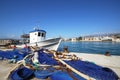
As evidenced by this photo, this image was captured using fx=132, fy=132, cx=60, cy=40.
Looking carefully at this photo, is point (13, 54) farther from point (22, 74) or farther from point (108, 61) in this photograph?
point (108, 61)

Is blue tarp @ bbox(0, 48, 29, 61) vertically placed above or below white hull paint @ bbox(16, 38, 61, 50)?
below

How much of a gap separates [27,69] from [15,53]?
21.3ft

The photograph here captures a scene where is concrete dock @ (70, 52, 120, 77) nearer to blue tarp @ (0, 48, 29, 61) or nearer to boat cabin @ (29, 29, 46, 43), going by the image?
blue tarp @ (0, 48, 29, 61)

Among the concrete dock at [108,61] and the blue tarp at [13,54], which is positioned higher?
the blue tarp at [13,54]

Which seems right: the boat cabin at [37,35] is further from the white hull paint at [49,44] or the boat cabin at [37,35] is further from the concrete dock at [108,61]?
the concrete dock at [108,61]

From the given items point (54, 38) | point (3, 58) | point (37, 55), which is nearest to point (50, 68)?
point (37, 55)

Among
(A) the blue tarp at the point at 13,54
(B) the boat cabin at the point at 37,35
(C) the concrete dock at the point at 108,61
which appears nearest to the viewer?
(C) the concrete dock at the point at 108,61

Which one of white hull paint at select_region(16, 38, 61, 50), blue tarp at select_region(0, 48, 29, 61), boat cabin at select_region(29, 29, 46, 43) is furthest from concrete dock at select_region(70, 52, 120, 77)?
boat cabin at select_region(29, 29, 46, 43)

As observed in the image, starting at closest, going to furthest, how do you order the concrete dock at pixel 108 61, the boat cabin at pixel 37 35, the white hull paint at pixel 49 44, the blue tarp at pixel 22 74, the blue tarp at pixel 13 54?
the blue tarp at pixel 22 74 < the concrete dock at pixel 108 61 < the blue tarp at pixel 13 54 < the white hull paint at pixel 49 44 < the boat cabin at pixel 37 35

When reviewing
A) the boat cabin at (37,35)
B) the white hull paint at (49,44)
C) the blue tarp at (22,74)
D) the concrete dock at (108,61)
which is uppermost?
the boat cabin at (37,35)

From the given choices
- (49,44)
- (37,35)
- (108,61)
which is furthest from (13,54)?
(108,61)

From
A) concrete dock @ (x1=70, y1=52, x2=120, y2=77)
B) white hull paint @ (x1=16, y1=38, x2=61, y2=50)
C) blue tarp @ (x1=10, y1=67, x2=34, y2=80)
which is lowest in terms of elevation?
concrete dock @ (x1=70, y1=52, x2=120, y2=77)

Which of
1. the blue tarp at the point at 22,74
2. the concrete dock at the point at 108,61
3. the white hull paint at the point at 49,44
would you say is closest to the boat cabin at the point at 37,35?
the white hull paint at the point at 49,44

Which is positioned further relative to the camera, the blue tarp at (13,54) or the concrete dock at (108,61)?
the blue tarp at (13,54)
